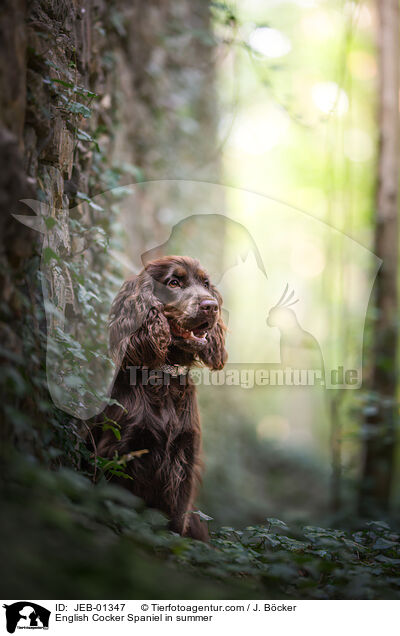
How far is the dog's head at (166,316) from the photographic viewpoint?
3.17 m

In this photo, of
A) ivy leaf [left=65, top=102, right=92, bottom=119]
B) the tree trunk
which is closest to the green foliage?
ivy leaf [left=65, top=102, right=92, bottom=119]

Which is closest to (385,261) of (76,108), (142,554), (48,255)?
(76,108)

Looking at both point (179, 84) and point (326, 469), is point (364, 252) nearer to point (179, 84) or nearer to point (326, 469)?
point (179, 84)

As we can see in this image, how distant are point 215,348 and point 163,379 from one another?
0.57 m

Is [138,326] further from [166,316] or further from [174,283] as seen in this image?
[174,283]

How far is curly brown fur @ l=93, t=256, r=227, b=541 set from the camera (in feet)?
9.51

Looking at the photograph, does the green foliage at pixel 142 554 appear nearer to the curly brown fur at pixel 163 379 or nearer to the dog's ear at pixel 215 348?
the curly brown fur at pixel 163 379

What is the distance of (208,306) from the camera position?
3209mm

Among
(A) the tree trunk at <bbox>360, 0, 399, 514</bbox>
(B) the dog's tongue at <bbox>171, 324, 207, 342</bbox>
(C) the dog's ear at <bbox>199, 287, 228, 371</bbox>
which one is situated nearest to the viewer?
(B) the dog's tongue at <bbox>171, 324, 207, 342</bbox>
